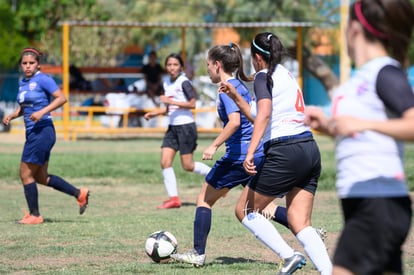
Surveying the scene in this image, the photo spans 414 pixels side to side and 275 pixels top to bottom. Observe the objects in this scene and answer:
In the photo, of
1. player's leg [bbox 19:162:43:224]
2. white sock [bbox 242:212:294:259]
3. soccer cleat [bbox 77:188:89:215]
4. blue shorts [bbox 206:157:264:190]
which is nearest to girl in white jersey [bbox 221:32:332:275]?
white sock [bbox 242:212:294:259]

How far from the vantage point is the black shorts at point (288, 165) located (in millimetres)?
6625

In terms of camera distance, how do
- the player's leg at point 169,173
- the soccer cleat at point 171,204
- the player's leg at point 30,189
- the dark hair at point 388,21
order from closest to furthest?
the dark hair at point 388,21 → the player's leg at point 30,189 → the soccer cleat at point 171,204 → the player's leg at point 169,173

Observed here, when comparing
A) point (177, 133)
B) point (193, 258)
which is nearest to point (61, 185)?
point (177, 133)

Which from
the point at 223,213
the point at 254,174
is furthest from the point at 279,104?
the point at 223,213

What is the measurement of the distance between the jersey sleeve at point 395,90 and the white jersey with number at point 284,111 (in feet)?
8.22

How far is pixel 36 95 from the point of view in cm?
1048

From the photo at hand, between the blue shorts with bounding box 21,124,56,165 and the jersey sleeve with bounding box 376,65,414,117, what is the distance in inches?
268

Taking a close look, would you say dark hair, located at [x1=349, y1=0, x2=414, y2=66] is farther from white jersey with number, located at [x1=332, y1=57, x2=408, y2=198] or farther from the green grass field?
the green grass field

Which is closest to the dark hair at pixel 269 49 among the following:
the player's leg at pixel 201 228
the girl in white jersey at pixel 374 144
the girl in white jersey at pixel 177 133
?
the player's leg at pixel 201 228

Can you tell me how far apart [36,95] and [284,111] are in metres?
4.53

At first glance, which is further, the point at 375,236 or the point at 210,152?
the point at 210,152

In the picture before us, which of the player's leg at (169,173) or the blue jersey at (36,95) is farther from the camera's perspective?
the player's leg at (169,173)

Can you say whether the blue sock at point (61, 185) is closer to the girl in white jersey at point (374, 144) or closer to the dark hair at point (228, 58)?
the dark hair at point (228, 58)

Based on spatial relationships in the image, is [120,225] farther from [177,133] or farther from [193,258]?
[193,258]
